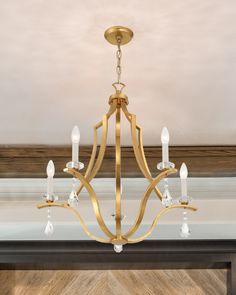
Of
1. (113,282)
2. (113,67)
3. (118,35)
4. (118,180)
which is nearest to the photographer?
(118,180)

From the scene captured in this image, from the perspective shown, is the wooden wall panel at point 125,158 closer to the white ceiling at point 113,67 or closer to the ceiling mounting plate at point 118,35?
→ the white ceiling at point 113,67

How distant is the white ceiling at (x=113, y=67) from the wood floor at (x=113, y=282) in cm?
115

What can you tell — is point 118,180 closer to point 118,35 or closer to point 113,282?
point 118,35

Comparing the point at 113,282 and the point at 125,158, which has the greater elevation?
the point at 125,158

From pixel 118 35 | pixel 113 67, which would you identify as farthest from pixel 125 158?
pixel 118 35

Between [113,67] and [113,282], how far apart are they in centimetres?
184

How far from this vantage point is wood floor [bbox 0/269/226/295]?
324 centimetres

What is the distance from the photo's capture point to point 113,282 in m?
3.29

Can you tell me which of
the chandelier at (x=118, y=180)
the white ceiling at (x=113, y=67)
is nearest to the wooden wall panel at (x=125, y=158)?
the white ceiling at (x=113, y=67)

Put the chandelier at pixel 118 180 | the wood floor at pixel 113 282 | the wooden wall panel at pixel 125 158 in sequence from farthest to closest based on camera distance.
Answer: the wood floor at pixel 113 282, the wooden wall panel at pixel 125 158, the chandelier at pixel 118 180

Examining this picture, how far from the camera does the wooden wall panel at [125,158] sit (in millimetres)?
2607

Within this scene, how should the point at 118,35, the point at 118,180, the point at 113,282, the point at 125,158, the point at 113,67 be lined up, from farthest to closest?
the point at 113,282
the point at 125,158
the point at 113,67
the point at 118,35
the point at 118,180

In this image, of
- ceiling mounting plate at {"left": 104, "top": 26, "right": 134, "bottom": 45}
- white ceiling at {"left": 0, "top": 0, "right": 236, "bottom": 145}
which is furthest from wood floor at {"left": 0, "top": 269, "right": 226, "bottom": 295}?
ceiling mounting plate at {"left": 104, "top": 26, "right": 134, "bottom": 45}

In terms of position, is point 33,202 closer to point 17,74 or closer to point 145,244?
point 145,244
